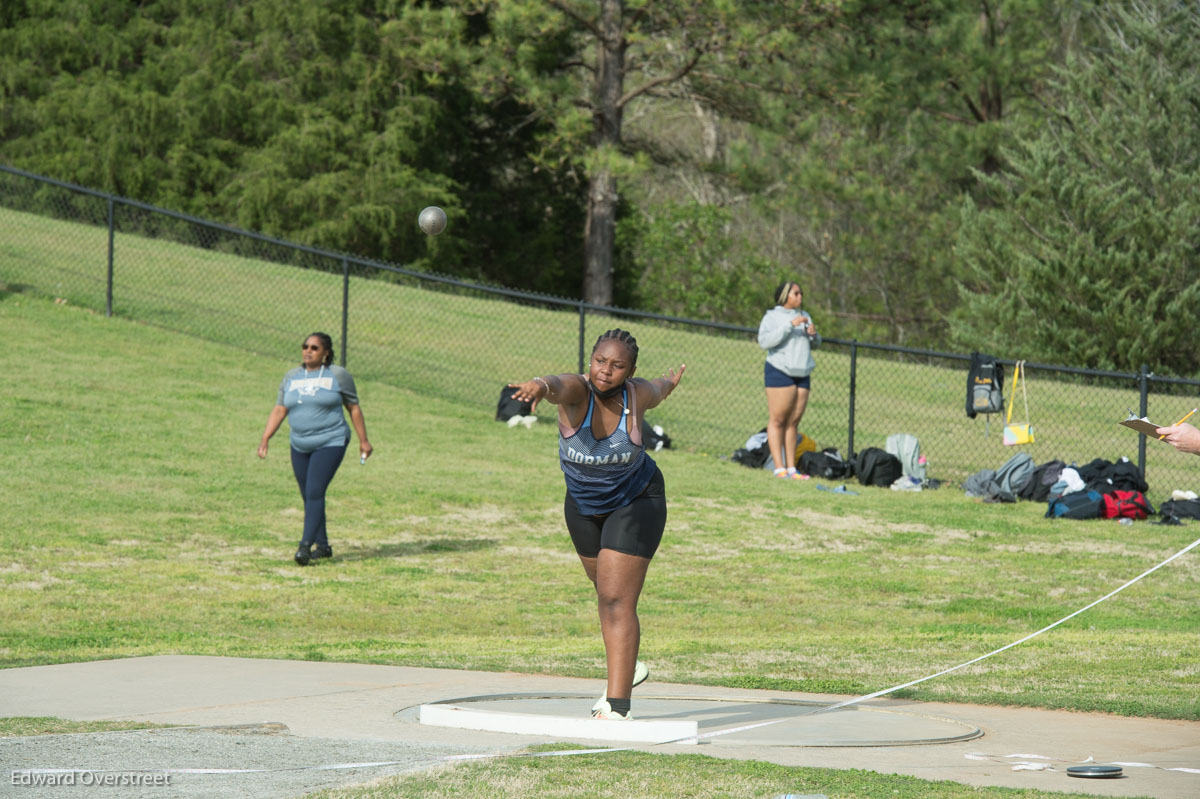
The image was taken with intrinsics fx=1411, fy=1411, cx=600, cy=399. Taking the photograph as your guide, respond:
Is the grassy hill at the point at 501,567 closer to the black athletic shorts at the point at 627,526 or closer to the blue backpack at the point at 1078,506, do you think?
the blue backpack at the point at 1078,506

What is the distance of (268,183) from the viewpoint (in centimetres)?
3381

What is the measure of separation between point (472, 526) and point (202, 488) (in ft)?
9.08

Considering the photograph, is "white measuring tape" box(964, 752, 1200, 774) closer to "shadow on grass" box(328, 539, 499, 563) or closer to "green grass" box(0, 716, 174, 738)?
"green grass" box(0, 716, 174, 738)

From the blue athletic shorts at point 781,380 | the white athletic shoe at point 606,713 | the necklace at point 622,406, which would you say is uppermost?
the blue athletic shorts at point 781,380

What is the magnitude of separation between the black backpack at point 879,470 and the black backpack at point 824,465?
0.87ft

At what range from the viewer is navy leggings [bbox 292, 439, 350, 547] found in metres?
11.1

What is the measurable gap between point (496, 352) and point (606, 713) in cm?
1874

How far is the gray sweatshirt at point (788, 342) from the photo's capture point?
Result: 15133 millimetres

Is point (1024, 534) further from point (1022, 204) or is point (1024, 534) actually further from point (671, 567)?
point (1022, 204)

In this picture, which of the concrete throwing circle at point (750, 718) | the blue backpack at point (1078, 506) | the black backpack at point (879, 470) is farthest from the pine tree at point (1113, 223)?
the concrete throwing circle at point (750, 718)

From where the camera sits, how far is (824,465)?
54.5 ft

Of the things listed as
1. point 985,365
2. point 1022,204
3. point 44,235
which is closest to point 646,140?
point 1022,204

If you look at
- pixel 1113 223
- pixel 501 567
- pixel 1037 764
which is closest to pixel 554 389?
pixel 1037 764

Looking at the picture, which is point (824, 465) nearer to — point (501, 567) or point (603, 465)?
point (501, 567)
